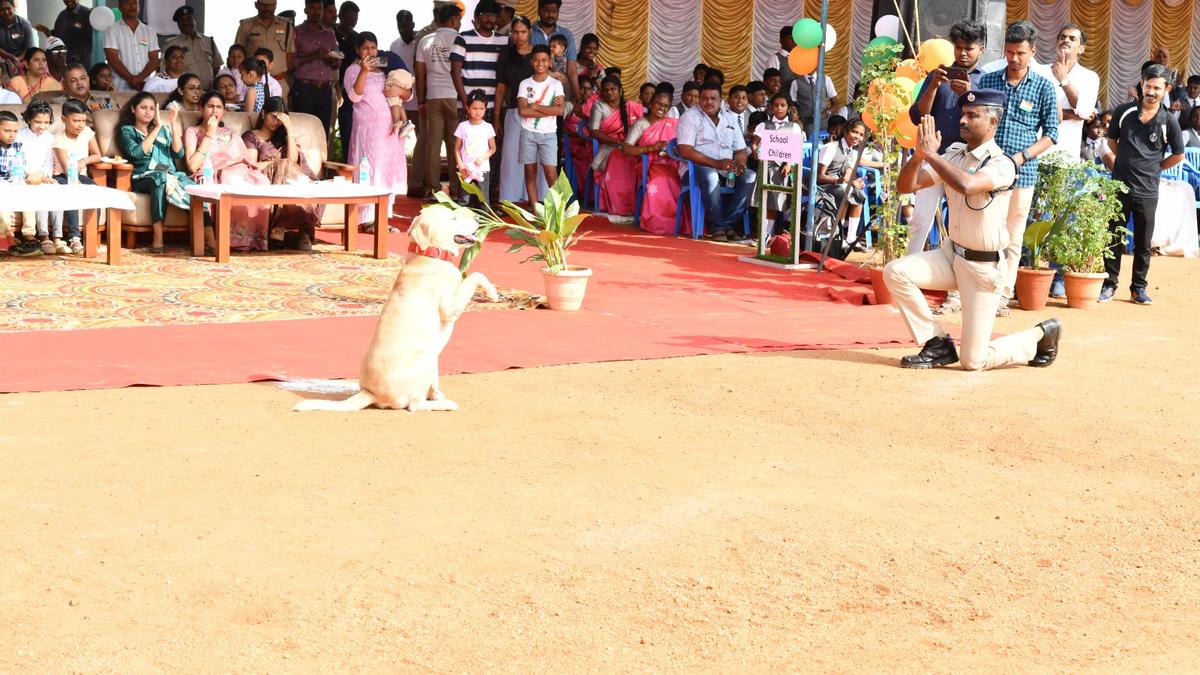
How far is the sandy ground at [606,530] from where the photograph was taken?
3732 millimetres

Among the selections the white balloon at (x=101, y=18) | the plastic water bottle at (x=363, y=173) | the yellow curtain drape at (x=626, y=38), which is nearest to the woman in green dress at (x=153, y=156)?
the plastic water bottle at (x=363, y=173)

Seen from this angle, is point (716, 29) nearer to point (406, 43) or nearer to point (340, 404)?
point (406, 43)

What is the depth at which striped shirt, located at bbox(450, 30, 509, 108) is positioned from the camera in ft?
46.1

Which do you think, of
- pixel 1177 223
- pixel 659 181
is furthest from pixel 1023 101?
pixel 1177 223

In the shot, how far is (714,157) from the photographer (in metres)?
13.1

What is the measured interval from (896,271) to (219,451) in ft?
11.3

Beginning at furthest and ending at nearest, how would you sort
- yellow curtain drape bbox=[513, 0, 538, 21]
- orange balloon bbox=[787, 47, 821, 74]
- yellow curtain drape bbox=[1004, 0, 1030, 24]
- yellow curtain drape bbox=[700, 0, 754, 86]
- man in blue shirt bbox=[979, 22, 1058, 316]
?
yellow curtain drape bbox=[1004, 0, 1030, 24], yellow curtain drape bbox=[700, 0, 754, 86], yellow curtain drape bbox=[513, 0, 538, 21], orange balloon bbox=[787, 47, 821, 74], man in blue shirt bbox=[979, 22, 1058, 316]

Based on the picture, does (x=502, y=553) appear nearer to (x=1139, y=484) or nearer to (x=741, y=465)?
(x=741, y=465)

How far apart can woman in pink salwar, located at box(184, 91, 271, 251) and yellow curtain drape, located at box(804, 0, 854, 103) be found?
1146cm

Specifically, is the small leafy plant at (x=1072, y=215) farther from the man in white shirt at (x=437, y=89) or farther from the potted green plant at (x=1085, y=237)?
the man in white shirt at (x=437, y=89)

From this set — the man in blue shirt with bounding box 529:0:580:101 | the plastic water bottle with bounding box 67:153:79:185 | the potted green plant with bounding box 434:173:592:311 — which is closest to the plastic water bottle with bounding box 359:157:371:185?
the plastic water bottle with bounding box 67:153:79:185

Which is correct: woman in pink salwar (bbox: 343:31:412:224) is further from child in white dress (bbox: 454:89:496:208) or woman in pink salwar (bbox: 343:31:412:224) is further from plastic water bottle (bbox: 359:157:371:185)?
plastic water bottle (bbox: 359:157:371:185)

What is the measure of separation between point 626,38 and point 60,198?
12132 millimetres

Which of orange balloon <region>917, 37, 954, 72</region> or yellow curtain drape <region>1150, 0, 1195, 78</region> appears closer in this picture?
orange balloon <region>917, 37, 954, 72</region>
